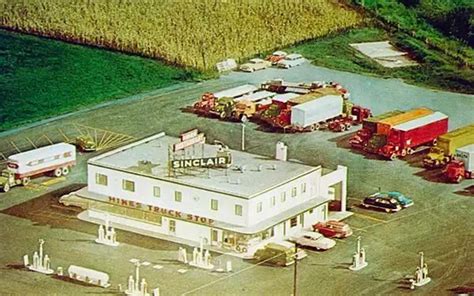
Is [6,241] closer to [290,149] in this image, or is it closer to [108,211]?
[108,211]

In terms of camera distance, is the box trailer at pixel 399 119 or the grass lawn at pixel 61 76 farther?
the grass lawn at pixel 61 76

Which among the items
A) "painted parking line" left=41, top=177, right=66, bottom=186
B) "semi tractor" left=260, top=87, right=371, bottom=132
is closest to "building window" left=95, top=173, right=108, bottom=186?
"painted parking line" left=41, top=177, right=66, bottom=186

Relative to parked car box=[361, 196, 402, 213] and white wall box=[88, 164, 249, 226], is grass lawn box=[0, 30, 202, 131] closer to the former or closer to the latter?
white wall box=[88, 164, 249, 226]

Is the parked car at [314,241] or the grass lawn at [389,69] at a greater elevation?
the grass lawn at [389,69]

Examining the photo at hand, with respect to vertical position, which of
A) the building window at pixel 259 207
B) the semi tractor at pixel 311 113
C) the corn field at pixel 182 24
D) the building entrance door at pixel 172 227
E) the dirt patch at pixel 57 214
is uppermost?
the corn field at pixel 182 24

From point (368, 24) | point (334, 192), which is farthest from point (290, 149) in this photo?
point (368, 24)

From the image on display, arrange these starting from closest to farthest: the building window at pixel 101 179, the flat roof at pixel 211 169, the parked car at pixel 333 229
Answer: the flat roof at pixel 211 169, the parked car at pixel 333 229, the building window at pixel 101 179

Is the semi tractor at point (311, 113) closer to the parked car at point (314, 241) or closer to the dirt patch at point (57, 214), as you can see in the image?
the parked car at point (314, 241)

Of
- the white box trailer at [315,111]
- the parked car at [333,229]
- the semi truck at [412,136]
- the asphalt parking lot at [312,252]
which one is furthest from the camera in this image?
the white box trailer at [315,111]

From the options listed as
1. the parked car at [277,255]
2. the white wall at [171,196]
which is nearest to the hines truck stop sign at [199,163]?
the white wall at [171,196]
